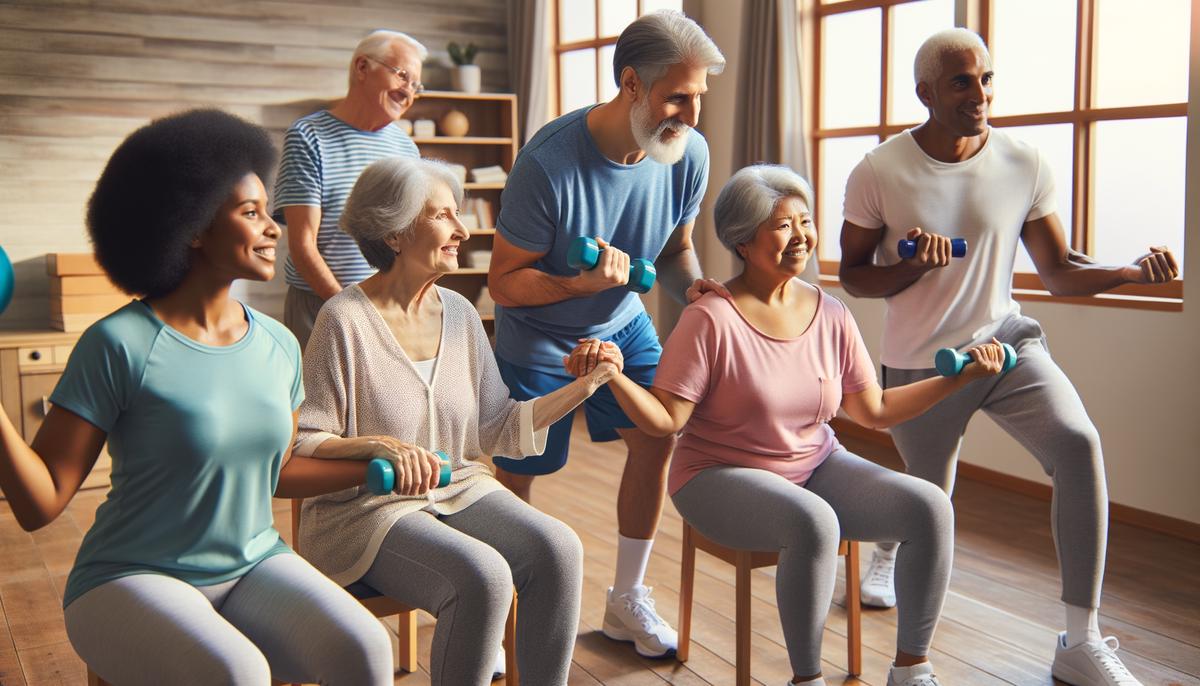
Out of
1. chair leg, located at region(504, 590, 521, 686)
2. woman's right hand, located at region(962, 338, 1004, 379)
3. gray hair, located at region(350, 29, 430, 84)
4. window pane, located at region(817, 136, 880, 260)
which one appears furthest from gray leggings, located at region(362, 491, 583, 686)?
window pane, located at region(817, 136, 880, 260)

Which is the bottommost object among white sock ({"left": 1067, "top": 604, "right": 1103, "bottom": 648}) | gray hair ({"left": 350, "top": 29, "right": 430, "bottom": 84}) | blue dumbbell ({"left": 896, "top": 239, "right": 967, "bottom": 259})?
white sock ({"left": 1067, "top": 604, "right": 1103, "bottom": 648})

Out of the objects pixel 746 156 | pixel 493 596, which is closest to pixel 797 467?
pixel 493 596

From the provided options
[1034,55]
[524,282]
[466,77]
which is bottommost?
[524,282]

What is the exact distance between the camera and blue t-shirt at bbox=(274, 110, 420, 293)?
9.81ft

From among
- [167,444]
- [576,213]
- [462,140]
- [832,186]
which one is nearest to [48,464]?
[167,444]

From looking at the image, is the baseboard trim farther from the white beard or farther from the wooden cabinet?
the wooden cabinet

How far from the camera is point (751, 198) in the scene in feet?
7.72

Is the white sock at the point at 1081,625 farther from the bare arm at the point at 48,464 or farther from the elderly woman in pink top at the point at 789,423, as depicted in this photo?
the bare arm at the point at 48,464

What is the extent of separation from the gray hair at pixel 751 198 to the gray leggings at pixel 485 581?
732mm

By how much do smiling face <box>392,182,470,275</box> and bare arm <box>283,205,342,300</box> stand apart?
857mm

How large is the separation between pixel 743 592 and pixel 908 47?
3.28m

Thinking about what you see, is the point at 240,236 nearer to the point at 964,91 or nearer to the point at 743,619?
the point at 743,619

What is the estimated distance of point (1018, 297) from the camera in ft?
14.2

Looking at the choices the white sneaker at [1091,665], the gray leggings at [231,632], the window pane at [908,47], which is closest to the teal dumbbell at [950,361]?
the white sneaker at [1091,665]
